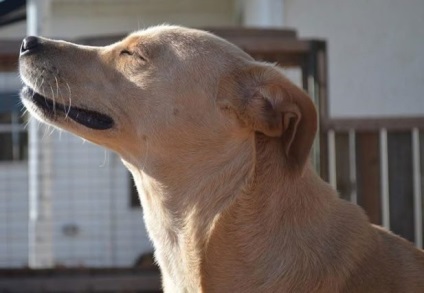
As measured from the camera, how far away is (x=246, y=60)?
4.32 metres

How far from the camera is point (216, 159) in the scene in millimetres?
4223

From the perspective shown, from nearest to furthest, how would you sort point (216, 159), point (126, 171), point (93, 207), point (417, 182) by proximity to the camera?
point (216, 159)
point (417, 182)
point (93, 207)
point (126, 171)

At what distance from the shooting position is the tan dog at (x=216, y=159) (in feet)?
13.3

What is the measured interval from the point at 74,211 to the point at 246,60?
7946 mm

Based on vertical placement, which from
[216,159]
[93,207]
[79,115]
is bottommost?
[93,207]

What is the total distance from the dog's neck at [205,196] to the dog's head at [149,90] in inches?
3.1

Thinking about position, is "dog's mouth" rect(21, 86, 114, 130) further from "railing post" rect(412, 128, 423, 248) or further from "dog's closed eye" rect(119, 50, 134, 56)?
"railing post" rect(412, 128, 423, 248)

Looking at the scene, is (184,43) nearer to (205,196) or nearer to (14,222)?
(205,196)

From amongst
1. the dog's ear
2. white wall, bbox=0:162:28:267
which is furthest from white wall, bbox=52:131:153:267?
the dog's ear

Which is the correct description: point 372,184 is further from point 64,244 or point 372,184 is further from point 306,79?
point 64,244

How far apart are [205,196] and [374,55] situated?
26.5 feet

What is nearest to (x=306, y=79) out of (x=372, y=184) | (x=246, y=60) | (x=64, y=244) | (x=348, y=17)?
(x=372, y=184)

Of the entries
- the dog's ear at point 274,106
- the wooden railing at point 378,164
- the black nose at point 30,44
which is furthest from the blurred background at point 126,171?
the dog's ear at point 274,106

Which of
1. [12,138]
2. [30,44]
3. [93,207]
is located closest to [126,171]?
[93,207]
